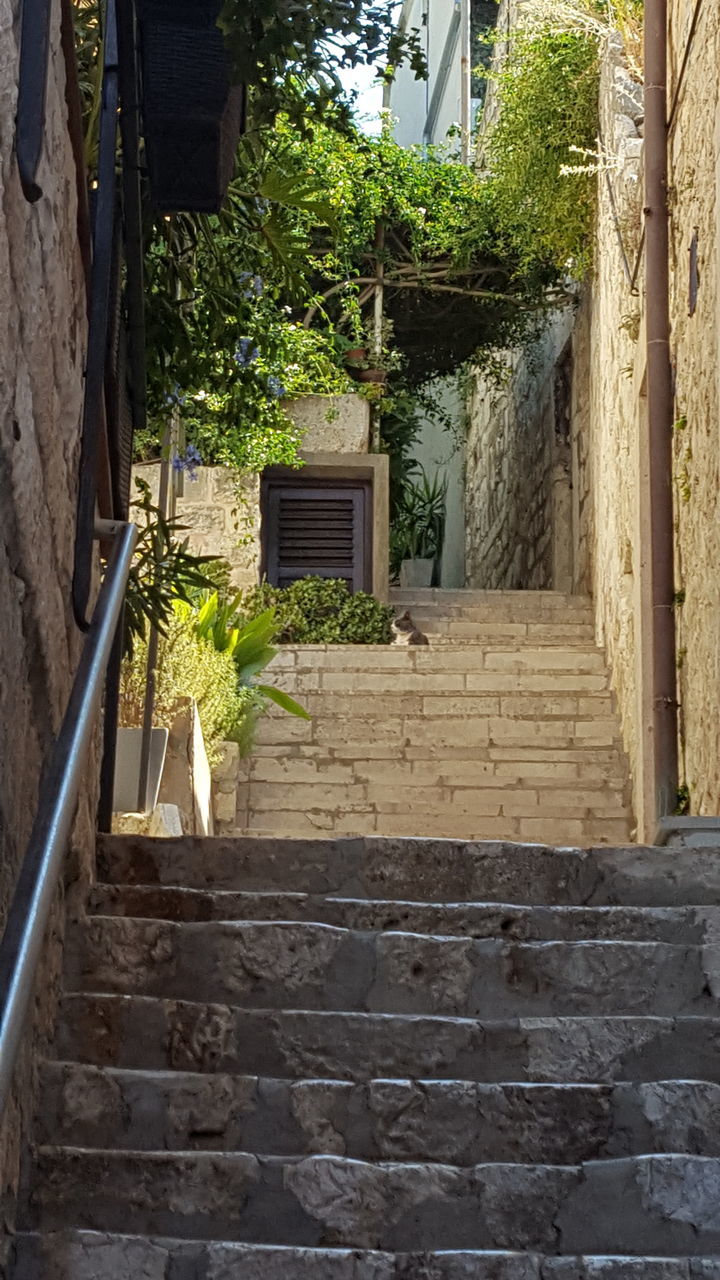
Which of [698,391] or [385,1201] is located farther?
[698,391]

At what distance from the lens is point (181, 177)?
11.9ft

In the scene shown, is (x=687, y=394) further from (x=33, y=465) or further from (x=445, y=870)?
(x=33, y=465)

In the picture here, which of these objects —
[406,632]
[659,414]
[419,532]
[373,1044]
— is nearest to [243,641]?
[659,414]

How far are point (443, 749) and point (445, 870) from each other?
15.8ft

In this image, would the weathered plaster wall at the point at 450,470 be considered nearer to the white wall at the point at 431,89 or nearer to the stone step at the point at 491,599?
the white wall at the point at 431,89

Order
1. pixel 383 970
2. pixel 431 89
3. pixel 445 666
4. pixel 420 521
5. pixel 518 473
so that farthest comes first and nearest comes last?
pixel 431 89 → pixel 420 521 → pixel 518 473 → pixel 445 666 → pixel 383 970

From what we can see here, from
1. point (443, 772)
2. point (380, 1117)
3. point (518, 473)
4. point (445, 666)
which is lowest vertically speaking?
point (380, 1117)

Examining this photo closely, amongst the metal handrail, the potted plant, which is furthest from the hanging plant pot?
the potted plant

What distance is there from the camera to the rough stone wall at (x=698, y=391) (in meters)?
4.93

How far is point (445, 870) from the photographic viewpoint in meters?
3.32

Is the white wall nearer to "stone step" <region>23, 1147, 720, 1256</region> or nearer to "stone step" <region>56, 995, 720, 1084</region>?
"stone step" <region>56, 995, 720, 1084</region>

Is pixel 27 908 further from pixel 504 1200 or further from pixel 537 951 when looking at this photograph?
pixel 537 951

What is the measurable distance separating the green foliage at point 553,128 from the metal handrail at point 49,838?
7723mm

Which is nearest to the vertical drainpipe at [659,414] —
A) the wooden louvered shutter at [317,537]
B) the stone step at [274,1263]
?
the stone step at [274,1263]
